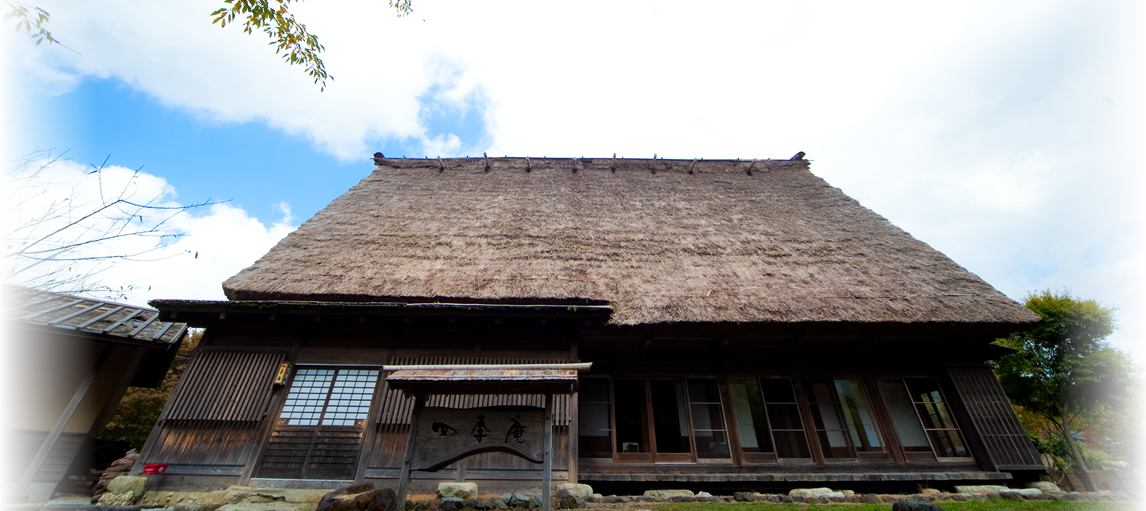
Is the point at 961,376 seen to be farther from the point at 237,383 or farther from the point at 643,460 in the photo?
the point at 237,383

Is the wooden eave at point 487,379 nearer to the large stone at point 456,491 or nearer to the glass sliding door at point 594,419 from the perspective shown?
the large stone at point 456,491

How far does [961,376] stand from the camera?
6902mm

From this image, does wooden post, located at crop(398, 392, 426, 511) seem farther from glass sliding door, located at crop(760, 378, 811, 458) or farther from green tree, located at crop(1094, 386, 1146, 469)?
green tree, located at crop(1094, 386, 1146, 469)

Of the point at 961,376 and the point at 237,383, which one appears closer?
the point at 237,383

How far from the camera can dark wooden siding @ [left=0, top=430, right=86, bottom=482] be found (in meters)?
6.21

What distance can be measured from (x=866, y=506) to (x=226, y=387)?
7.94 metres

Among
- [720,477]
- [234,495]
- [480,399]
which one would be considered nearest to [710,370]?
[720,477]

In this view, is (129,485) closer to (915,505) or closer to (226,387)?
(226,387)

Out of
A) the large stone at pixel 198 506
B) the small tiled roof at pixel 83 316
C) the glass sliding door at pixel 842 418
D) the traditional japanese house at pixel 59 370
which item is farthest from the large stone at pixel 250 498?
the glass sliding door at pixel 842 418

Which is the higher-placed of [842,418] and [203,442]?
[842,418]

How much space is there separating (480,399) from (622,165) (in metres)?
8.37

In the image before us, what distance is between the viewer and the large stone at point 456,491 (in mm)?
4938

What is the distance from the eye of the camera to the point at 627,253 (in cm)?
786

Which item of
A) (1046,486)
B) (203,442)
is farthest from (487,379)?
(1046,486)
